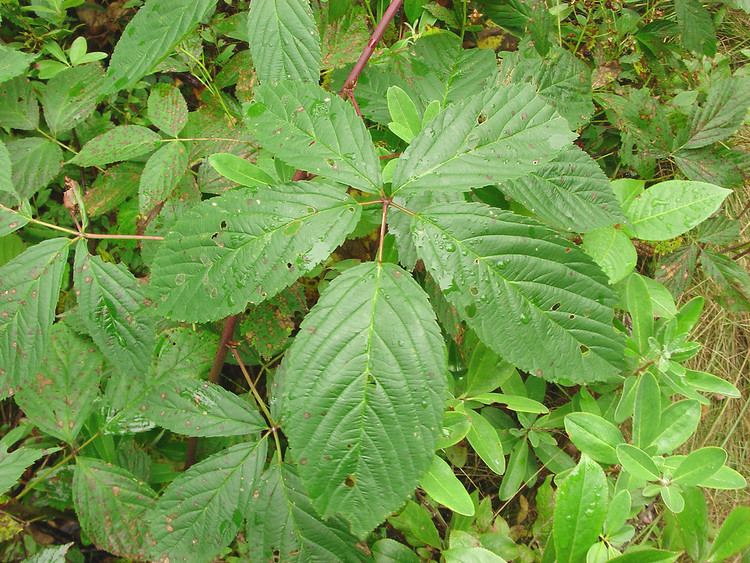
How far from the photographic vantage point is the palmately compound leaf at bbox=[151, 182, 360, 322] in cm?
98

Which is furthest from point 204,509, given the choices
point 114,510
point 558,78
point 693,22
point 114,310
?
point 693,22

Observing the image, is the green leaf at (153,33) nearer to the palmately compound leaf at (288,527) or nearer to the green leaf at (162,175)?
the green leaf at (162,175)

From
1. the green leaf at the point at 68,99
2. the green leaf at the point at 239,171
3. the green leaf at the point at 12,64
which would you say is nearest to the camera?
the green leaf at the point at 239,171

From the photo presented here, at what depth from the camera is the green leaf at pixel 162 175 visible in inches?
63.2

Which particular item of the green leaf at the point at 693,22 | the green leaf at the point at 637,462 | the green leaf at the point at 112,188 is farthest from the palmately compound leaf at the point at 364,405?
the green leaf at the point at 693,22

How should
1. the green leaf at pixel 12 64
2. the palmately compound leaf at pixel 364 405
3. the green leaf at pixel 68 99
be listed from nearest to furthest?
1. the palmately compound leaf at pixel 364 405
2. the green leaf at pixel 12 64
3. the green leaf at pixel 68 99

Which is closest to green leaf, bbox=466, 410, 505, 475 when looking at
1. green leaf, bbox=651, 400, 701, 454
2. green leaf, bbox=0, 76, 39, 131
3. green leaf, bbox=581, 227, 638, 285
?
green leaf, bbox=651, 400, 701, 454

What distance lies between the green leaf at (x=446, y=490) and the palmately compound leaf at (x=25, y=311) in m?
1.00

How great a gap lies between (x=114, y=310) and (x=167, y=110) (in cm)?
72

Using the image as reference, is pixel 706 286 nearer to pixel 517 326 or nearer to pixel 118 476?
pixel 517 326

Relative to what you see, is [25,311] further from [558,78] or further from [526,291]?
[558,78]

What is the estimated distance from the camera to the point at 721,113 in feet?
5.65

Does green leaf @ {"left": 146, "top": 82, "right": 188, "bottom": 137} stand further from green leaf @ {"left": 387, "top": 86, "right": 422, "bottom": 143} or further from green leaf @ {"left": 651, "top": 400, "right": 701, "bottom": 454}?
green leaf @ {"left": 651, "top": 400, "right": 701, "bottom": 454}

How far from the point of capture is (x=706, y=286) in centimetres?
207
